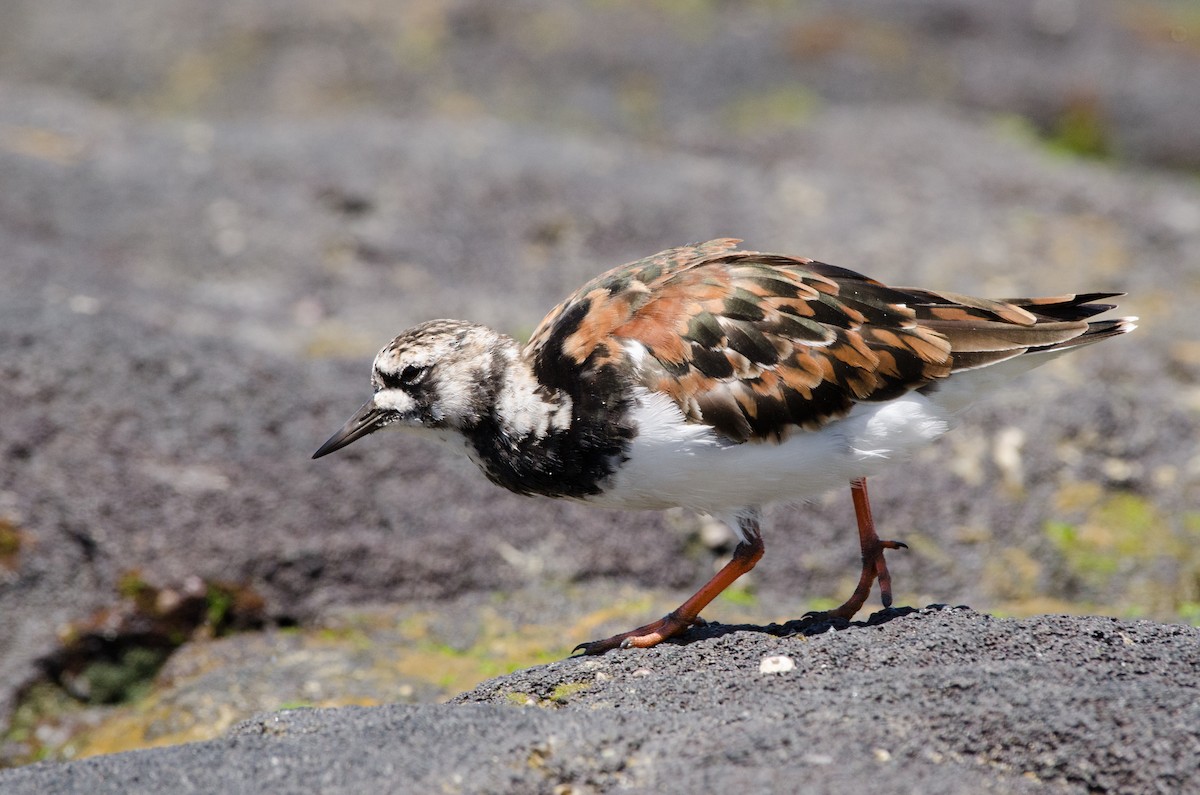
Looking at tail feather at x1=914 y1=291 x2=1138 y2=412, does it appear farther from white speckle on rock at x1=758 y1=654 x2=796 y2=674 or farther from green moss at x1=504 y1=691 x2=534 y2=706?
green moss at x1=504 y1=691 x2=534 y2=706

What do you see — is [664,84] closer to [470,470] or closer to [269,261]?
[269,261]

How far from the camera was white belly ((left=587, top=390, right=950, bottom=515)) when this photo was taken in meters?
5.29

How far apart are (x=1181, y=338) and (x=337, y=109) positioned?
10.5 meters

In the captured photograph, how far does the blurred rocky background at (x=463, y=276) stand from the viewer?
7.06m

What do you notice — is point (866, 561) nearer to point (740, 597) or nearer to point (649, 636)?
point (649, 636)

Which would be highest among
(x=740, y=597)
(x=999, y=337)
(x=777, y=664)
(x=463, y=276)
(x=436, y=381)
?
(x=999, y=337)

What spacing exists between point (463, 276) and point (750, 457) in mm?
6190

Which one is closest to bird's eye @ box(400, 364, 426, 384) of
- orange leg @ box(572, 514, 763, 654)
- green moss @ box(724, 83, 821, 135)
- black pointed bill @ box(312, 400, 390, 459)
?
black pointed bill @ box(312, 400, 390, 459)

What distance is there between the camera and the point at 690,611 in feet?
18.0

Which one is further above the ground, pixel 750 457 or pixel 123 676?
pixel 750 457

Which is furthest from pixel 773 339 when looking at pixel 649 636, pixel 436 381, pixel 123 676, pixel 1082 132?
pixel 1082 132

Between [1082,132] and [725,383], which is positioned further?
[1082,132]

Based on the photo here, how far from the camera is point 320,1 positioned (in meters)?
16.8

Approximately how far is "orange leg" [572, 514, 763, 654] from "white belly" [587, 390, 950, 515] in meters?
0.23
